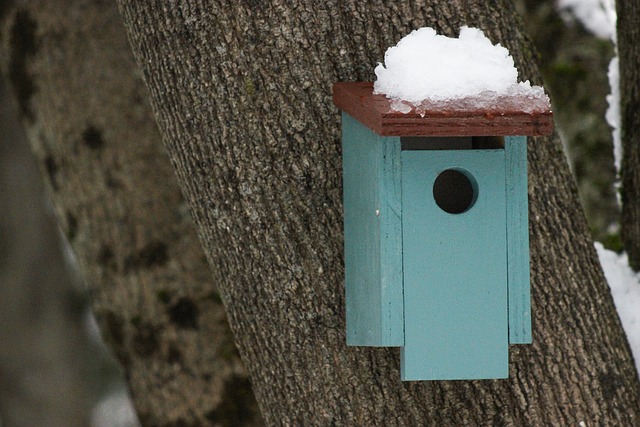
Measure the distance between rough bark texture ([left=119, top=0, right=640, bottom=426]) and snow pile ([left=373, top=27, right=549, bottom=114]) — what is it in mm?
134

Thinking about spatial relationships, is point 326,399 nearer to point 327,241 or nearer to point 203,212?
point 327,241

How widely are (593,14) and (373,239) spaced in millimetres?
2830

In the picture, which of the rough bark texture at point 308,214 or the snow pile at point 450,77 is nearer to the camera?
the snow pile at point 450,77

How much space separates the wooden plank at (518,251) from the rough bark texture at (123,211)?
59.7 inches

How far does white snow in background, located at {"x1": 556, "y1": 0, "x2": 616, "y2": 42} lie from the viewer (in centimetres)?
392

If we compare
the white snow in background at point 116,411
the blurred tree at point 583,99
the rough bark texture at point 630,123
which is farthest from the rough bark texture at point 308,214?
the white snow in background at point 116,411

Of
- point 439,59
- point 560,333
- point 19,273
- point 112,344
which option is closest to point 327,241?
point 439,59

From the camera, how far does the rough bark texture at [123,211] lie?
3012mm

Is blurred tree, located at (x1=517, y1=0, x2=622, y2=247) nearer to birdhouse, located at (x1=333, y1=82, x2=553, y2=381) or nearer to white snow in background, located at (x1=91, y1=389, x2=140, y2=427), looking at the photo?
birdhouse, located at (x1=333, y1=82, x2=553, y2=381)

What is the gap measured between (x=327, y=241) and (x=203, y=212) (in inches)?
12.5

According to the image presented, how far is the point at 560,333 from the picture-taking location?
190cm

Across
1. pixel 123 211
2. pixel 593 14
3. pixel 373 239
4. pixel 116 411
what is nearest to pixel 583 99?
pixel 593 14

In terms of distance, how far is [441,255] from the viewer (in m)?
1.68

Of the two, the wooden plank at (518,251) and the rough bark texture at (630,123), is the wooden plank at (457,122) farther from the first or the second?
the rough bark texture at (630,123)
